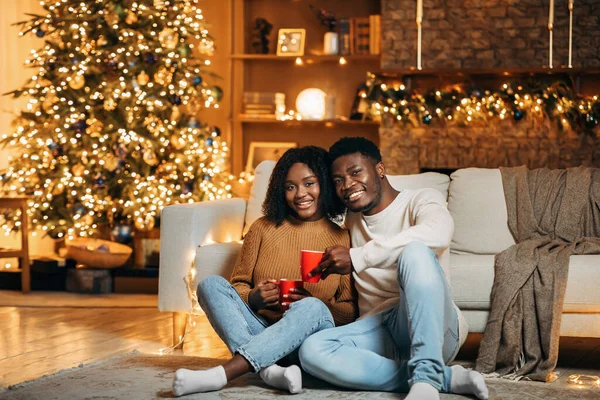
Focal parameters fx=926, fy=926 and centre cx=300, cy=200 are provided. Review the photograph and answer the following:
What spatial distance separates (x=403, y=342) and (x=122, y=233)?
10.8 ft

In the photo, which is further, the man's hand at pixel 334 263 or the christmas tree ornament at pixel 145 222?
the christmas tree ornament at pixel 145 222

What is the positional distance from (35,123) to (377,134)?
8.95 ft

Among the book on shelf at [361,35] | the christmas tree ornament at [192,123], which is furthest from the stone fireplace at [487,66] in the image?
the christmas tree ornament at [192,123]

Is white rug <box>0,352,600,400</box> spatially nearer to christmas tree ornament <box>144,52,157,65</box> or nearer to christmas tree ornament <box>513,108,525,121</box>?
christmas tree ornament <box>144,52,157,65</box>

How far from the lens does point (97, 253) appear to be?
568 centimetres

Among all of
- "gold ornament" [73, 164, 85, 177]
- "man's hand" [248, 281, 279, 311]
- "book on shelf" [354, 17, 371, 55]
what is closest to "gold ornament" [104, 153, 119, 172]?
"gold ornament" [73, 164, 85, 177]

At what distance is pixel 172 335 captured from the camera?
422 cm

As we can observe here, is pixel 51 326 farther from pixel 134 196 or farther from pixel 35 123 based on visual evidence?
pixel 35 123

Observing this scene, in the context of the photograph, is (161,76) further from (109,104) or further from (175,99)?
(109,104)

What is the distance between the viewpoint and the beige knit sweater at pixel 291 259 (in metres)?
3.03

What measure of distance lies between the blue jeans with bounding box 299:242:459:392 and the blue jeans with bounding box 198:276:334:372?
0.16ft

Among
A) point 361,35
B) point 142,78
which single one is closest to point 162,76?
point 142,78

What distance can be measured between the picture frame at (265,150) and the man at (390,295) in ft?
14.5

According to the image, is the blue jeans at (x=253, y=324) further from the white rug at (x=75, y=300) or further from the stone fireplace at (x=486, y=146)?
the stone fireplace at (x=486, y=146)
